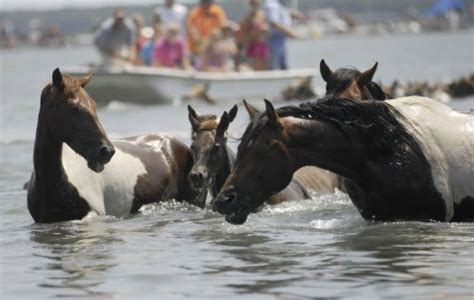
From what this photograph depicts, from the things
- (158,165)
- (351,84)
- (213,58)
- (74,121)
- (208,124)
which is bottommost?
(158,165)

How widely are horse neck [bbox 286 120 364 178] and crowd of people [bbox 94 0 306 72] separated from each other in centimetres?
1621

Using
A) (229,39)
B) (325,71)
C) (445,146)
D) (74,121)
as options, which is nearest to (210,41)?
(229,39)

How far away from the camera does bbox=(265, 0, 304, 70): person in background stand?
90.6ft

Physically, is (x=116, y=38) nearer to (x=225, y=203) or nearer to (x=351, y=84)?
(x=351, y=84)

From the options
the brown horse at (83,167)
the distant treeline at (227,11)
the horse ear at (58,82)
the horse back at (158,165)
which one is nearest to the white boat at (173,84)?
the horse back at (158,165)

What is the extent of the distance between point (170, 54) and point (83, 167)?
16088mm

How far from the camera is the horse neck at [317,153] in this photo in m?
10.2

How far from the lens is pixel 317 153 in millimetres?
10312

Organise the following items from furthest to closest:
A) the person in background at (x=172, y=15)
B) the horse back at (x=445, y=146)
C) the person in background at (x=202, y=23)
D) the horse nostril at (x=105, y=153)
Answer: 1. the person in background at (x=172, y=15)
2. the person in background at (x=202, y=23)
3. the horse nostril at (x=105, y=153)
4. the horse back at (x=445, y=146)

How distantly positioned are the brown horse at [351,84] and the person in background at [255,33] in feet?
50.7

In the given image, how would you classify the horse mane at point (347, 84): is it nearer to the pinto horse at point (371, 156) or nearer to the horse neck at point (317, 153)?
the pinto horse at point (371, 156)

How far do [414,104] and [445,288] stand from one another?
242cm

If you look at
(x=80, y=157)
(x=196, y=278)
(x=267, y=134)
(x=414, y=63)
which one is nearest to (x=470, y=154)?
(x=267, y=134)

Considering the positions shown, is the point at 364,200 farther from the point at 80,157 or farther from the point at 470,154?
the point at 80,157
